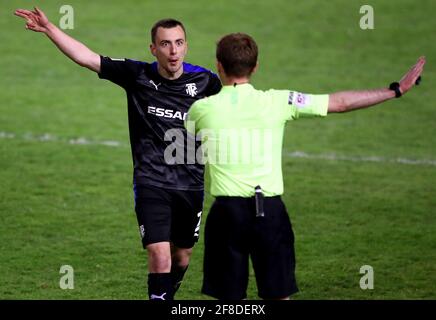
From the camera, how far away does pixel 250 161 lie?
717 cm

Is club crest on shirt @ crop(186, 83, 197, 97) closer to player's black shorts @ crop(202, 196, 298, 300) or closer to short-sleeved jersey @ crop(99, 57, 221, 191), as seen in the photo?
short-sleeved jersey @ crop(99, 57, 221, 191)

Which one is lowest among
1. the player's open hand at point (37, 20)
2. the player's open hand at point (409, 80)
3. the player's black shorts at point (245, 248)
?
the player's black shorts at point (245, 248)

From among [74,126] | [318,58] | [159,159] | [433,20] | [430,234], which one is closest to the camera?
[159,159]

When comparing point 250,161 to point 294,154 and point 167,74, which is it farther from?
point 294,154

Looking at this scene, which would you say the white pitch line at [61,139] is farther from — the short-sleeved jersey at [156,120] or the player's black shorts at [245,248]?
the player's black shorts at [245,248]

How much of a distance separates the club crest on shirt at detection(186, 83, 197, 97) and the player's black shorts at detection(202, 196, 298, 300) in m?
2.01

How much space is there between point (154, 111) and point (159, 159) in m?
0.43

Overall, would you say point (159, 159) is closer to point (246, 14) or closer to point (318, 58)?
point (318, 58)

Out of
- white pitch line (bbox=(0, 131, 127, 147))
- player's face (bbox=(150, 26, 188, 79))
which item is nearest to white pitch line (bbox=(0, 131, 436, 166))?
white pitch line (bbox=(0, 131, 127, 147))

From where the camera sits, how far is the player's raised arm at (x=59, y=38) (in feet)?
27.5

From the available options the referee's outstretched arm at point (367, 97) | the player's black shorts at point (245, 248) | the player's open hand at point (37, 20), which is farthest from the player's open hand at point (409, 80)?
the player's open hand at point (37, 20)

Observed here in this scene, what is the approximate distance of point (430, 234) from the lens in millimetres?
12602

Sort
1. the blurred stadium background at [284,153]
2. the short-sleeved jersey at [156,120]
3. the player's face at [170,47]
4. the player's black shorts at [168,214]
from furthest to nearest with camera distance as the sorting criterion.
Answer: the blurred stadium background at [284,153] < the short-sleeved jersey at [156,120] < the player's face at [170,47] < the player's black shorts at [168,214]
